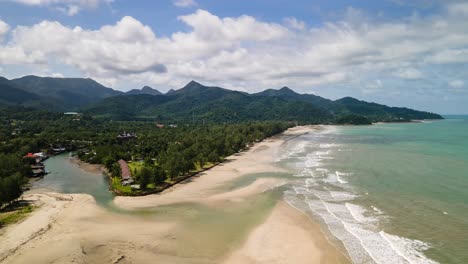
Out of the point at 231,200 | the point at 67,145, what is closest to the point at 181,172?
the point at 231,200

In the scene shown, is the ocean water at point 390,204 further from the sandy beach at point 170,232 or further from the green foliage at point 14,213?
the green foliage at point 14,213

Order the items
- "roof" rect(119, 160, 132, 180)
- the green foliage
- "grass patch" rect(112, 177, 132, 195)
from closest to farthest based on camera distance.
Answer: the green foliage < "grass patch" rect(112, 177, 132, 195) < "roof" rect(119, 160, 132, 180)

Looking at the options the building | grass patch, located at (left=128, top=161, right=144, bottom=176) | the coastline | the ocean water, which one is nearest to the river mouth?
the coastline

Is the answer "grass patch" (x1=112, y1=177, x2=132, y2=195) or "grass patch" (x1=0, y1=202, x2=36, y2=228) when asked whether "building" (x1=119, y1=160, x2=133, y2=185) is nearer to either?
"grass patch" (x1=112, y1=177, x2=132, y2=195)

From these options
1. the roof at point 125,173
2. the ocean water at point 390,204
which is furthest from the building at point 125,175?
the ocean water at point 390,204

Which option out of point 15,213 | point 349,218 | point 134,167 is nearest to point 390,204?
point 349,218

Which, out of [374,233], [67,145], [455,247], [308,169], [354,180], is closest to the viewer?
[455,247]

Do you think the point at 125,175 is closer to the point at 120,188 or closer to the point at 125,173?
the point at 125,173

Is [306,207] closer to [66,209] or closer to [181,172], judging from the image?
[181,172]
